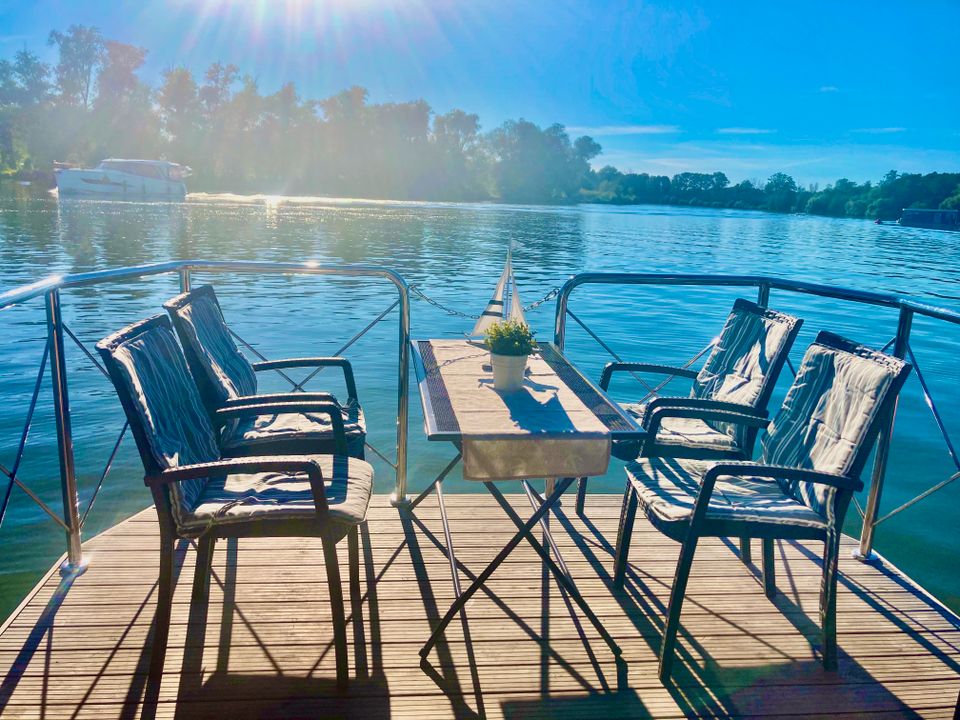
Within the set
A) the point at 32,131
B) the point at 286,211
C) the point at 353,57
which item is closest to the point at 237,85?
the point at 353,57

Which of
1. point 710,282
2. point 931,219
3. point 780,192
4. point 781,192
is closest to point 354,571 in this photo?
point 710,282

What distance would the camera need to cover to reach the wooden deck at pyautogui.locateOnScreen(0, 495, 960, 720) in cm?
205

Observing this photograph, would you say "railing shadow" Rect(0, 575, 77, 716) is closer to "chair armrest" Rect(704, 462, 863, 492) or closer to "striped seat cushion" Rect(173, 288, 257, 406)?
"striped seat cushion" Rect(173, 288, 257, 406)

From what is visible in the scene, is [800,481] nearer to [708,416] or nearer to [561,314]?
[708,416]

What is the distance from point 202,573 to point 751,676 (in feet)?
6.25

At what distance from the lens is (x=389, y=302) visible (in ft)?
51.7

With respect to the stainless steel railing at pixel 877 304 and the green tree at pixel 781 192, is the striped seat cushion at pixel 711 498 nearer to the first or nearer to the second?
the stainless steel railing at pixel 877 304

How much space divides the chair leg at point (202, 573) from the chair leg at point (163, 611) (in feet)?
1.50

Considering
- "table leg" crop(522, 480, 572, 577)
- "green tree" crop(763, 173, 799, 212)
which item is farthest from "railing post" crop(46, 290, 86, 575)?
"green tree" crop(763, 173, 799, 212)

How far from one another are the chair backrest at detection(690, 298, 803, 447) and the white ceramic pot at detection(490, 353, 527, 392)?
3.42 ft

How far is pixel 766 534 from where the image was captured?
2.27 m

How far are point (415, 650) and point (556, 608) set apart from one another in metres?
0.57

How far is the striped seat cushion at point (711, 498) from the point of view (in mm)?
2281

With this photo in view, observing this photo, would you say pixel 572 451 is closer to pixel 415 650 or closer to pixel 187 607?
pixel 415 650
